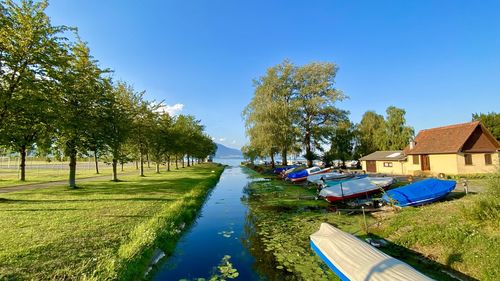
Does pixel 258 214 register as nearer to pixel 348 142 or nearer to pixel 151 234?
pixel 151 234

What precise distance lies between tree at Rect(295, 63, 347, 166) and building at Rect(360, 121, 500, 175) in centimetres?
1307

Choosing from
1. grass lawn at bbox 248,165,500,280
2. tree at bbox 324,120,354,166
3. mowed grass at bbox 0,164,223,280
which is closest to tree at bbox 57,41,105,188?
mowed grass at bbox 0,164,223,280

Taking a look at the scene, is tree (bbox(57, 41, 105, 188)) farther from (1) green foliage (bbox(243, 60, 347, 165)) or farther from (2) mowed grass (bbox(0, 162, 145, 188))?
(1) green foliage (bbox(243, 60, 347, 165))

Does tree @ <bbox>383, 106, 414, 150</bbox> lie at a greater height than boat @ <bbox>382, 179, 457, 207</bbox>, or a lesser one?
greater

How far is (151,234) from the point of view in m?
10.0

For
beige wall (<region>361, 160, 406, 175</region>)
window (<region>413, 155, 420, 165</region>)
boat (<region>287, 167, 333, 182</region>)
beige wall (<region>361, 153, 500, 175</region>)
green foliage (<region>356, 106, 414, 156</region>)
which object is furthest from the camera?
green foliage (<region>356, 106, 414, 156</region>)

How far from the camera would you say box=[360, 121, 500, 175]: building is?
27.2 m

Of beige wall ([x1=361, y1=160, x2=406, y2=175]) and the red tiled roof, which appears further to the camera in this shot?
beige wall ([x1=361, y1=160, x2=406, y2=175])

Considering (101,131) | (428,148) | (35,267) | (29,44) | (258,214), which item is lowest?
(258,214)

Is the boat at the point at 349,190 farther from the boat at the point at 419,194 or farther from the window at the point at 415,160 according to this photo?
the window at the point at 415,160

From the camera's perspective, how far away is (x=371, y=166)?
4056cm

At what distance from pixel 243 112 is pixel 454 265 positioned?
42.1 m

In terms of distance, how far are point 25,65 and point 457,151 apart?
38702mm

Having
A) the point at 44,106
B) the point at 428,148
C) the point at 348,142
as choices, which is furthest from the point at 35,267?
the point at 348,142
